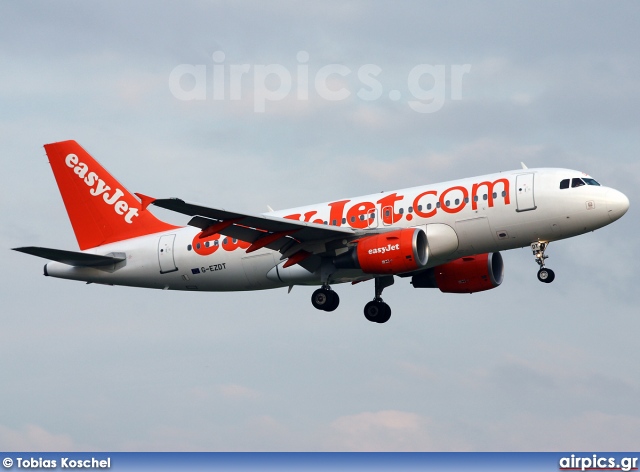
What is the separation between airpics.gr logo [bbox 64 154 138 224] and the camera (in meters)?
52.7

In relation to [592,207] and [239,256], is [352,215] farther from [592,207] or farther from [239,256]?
[592,207]

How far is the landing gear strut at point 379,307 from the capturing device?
50688 millimetres

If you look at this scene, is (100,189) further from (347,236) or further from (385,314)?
(385,314)

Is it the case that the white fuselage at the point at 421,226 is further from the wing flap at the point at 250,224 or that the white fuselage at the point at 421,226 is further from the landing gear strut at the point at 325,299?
the wing flap at the point at 250,224

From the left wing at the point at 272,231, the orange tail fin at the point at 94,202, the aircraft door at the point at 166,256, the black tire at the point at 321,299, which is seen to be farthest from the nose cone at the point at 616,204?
the orange tail fin at the point at 94,202

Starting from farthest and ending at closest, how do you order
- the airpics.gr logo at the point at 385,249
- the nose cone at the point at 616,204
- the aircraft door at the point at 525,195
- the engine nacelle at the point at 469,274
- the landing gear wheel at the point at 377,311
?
the landing gear wheel at the point at 377,311
the engine nacelle at the point at 469,274
the airpics.gr logo at the point at 385,249
the aircraft door at the point at 525,195
the nose cone at the point at 616,204

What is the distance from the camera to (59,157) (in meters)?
55.1

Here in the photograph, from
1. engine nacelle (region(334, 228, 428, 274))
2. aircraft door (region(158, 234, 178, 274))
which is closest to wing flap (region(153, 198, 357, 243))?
engine nacelle (region(334, 228, 428, 274))

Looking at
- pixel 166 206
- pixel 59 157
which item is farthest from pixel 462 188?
pixel 59 157

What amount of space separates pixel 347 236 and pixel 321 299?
316 centimetres

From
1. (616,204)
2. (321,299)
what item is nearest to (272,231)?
(321,299)

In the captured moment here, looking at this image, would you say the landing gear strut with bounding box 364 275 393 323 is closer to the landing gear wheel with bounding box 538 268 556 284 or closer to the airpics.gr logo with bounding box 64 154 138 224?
the landing gear wheel with bounding box 538 268 556 284

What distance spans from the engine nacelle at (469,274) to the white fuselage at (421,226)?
413 cm

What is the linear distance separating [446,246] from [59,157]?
20.1 m
